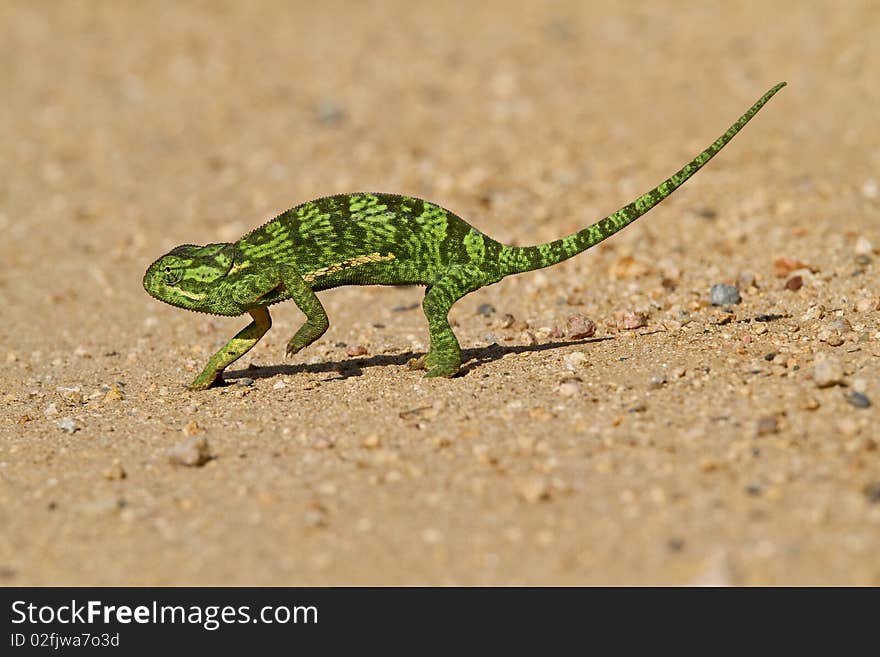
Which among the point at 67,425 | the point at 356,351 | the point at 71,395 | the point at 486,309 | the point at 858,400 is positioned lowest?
the point at 858,400

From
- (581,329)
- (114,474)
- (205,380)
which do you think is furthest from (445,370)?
(114,474)

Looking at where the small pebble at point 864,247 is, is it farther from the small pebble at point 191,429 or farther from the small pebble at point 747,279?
the small pebble at point 191,429

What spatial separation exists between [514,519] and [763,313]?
3.25 m

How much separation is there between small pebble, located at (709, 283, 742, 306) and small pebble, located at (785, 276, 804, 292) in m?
0.34

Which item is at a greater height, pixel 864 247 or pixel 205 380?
pixel 864 247

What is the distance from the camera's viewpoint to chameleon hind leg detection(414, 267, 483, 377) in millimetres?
6105

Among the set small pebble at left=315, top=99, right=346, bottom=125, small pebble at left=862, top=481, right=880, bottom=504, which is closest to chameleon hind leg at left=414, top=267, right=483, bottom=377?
small pebble at left=862, top=481, right=880, bottom=504

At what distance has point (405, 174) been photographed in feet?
37.6

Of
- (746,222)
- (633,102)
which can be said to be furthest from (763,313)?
(633,102)

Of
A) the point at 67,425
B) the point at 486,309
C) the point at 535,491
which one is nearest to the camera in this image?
the point at 535,491

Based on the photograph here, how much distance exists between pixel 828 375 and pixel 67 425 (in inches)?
153

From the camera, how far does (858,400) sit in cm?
508

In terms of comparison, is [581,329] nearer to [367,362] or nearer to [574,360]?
[574,360]

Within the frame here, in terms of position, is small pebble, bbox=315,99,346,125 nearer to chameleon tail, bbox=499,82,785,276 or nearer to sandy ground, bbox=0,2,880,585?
sandy ground, bbox=0,2,880,585
